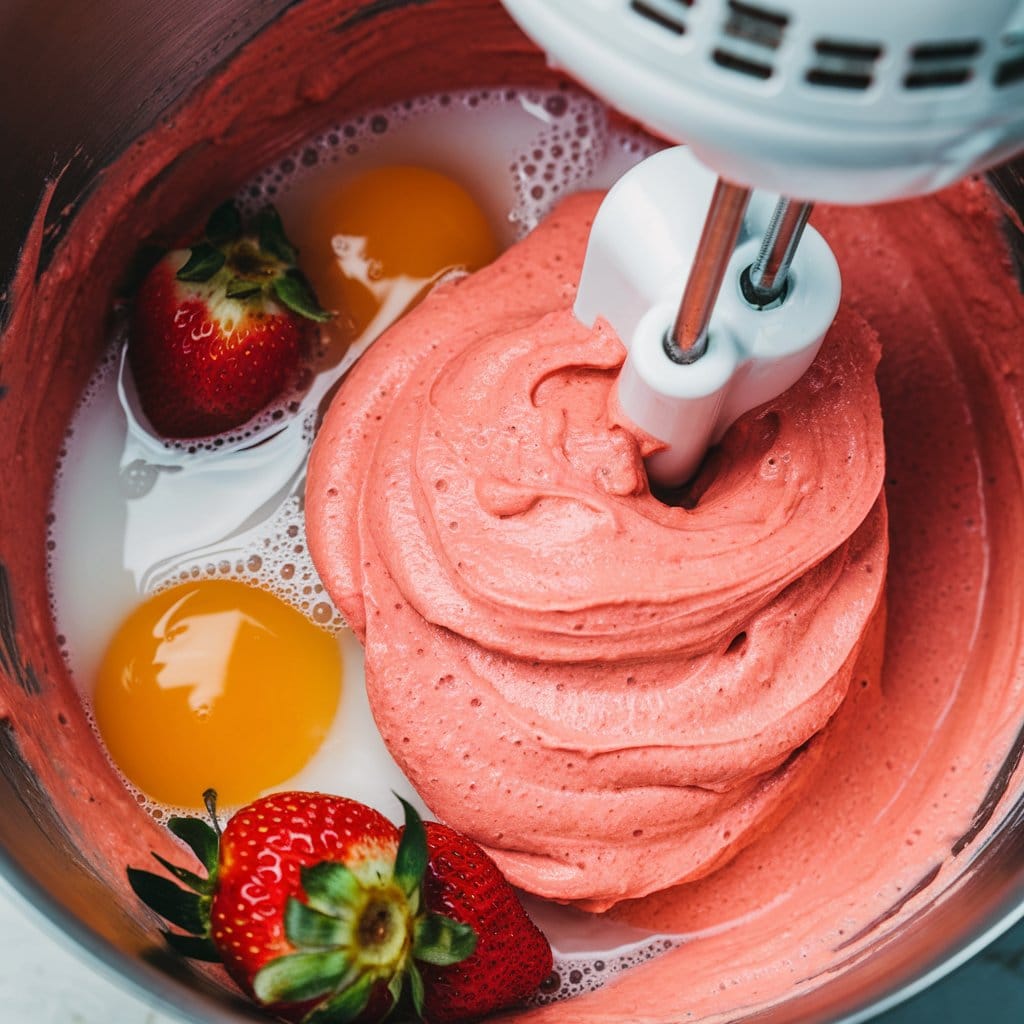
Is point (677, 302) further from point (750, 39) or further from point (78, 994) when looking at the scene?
point (78, 994)

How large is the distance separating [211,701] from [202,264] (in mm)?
400

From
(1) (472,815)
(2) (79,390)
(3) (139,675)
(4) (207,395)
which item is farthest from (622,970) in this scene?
(2) (79,390)

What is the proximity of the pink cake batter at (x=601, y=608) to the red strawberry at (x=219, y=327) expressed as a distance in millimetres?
182

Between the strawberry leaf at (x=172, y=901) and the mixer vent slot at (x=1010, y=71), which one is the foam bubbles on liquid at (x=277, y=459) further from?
the mixer vent slot at (x=1010, y=71)

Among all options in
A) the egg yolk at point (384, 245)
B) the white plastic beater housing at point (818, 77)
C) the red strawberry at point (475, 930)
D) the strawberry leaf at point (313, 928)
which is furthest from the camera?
the egg yolk at point (384, 245)

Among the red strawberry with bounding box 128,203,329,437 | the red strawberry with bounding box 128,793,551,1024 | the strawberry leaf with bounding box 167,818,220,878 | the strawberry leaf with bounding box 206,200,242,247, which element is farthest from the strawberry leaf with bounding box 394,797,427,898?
the strawberry leaf with bounding box 206,200,242,247

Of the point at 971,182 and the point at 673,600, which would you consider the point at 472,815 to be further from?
the point at 971,182

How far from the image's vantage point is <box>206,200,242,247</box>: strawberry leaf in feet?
3.57

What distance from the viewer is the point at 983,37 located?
427mm

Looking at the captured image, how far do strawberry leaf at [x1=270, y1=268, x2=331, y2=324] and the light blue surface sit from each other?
1.80 feet

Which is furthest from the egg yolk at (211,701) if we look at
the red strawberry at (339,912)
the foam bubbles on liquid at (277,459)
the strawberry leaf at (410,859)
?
the strawberry leaf at (410,859)

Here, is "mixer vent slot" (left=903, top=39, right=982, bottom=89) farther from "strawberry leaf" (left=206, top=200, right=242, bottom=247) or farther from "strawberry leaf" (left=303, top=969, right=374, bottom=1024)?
"strawberry leaf" (left=206, top=200, right=242, bottom=247)

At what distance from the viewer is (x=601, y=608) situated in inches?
35.0

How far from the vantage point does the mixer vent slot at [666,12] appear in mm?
447
